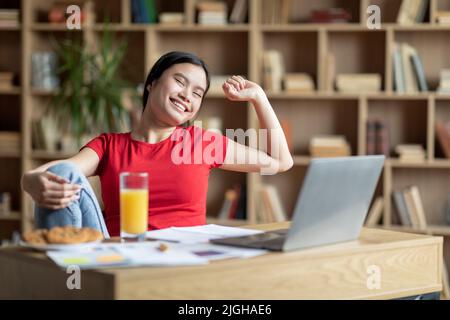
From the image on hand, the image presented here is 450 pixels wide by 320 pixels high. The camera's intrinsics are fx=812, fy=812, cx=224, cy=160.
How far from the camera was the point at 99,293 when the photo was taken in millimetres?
1461

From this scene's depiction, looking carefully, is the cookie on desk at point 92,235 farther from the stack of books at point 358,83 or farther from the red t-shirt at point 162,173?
the stack of books at point 358,83

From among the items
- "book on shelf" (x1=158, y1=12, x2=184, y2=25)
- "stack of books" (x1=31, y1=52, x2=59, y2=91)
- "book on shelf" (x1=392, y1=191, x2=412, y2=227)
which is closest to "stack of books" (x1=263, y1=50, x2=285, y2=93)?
"book on shelf" (x1=158, y1=12, x2=184, y2=25)

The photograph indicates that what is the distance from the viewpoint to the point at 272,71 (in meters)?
4.60

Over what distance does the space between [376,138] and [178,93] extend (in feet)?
7.55

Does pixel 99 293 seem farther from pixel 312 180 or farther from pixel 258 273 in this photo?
pixel 312 180

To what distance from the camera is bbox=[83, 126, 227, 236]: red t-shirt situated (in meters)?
2.45

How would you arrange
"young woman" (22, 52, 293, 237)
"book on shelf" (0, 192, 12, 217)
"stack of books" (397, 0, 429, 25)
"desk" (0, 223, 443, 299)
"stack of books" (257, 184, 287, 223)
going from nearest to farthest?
"desk" (0, 223, 443, 299) < "young woman" (22, 52, 293, 237) < "stack of books" (397, 0, 429, 25) < "stack of books" (257, 184, 287, 223) < "book on shelf" (0, 192, 12, 217)

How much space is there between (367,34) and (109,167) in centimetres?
259

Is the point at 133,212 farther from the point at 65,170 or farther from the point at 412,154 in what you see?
the point at 412,154

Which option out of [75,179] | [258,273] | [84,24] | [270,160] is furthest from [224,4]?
[258,273]

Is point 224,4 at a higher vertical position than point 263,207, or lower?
higher

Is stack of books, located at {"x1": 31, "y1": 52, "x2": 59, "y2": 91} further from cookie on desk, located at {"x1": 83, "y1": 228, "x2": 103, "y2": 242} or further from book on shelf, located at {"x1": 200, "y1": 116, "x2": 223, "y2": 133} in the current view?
cookie on desk, located at {"x1": 83, "y1": 228, "x2": 103, "y2": 242}

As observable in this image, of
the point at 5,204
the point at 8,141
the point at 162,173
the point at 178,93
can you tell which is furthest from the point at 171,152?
the point at 5,204

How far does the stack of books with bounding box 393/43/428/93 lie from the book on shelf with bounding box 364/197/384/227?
0.63 meters
